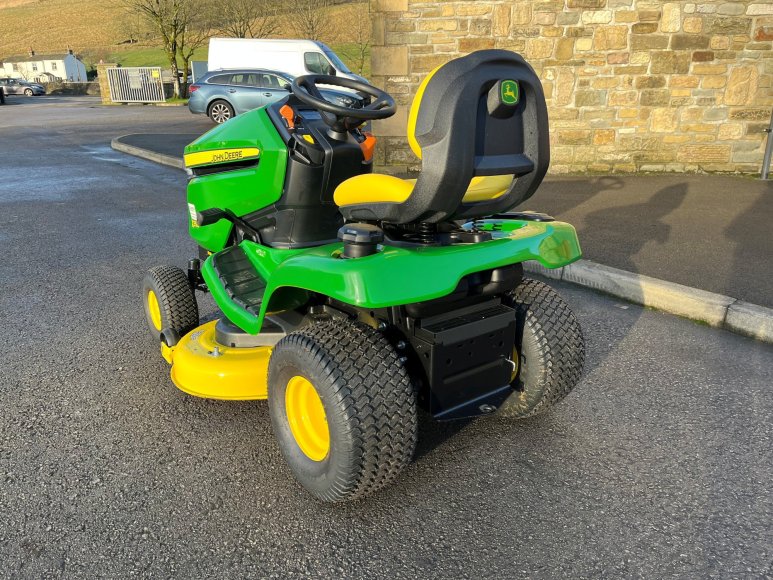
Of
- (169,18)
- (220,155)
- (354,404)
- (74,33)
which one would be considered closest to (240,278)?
(220,155)

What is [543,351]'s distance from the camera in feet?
8.27

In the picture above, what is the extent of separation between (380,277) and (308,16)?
3779 cm

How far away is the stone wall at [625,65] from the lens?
752 centimetres

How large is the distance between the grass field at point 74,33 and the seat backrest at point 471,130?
60.6 m

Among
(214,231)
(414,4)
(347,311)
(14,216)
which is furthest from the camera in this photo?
(414,4)

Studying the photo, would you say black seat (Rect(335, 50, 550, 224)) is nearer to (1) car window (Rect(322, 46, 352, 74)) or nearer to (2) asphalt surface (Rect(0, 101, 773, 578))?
(2) asphalt surface (Rect(0, 101, 773, 578))

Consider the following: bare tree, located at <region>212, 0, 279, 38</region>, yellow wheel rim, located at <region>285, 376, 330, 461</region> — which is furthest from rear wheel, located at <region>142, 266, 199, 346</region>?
bare tree, located at <region>212, 0, 279, 38</region>

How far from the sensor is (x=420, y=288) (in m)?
1.97

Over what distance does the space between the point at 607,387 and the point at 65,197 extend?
290 inches

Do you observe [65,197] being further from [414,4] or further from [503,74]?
[503,74]

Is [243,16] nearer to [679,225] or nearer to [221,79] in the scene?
[221,79]

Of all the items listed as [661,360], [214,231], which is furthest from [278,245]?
[661,360]

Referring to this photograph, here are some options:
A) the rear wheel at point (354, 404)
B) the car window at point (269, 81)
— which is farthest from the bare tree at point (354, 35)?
the rear wheel at point (354, 404)

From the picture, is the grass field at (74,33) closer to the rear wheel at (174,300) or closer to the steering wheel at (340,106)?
the rear wheel at (174,300)
